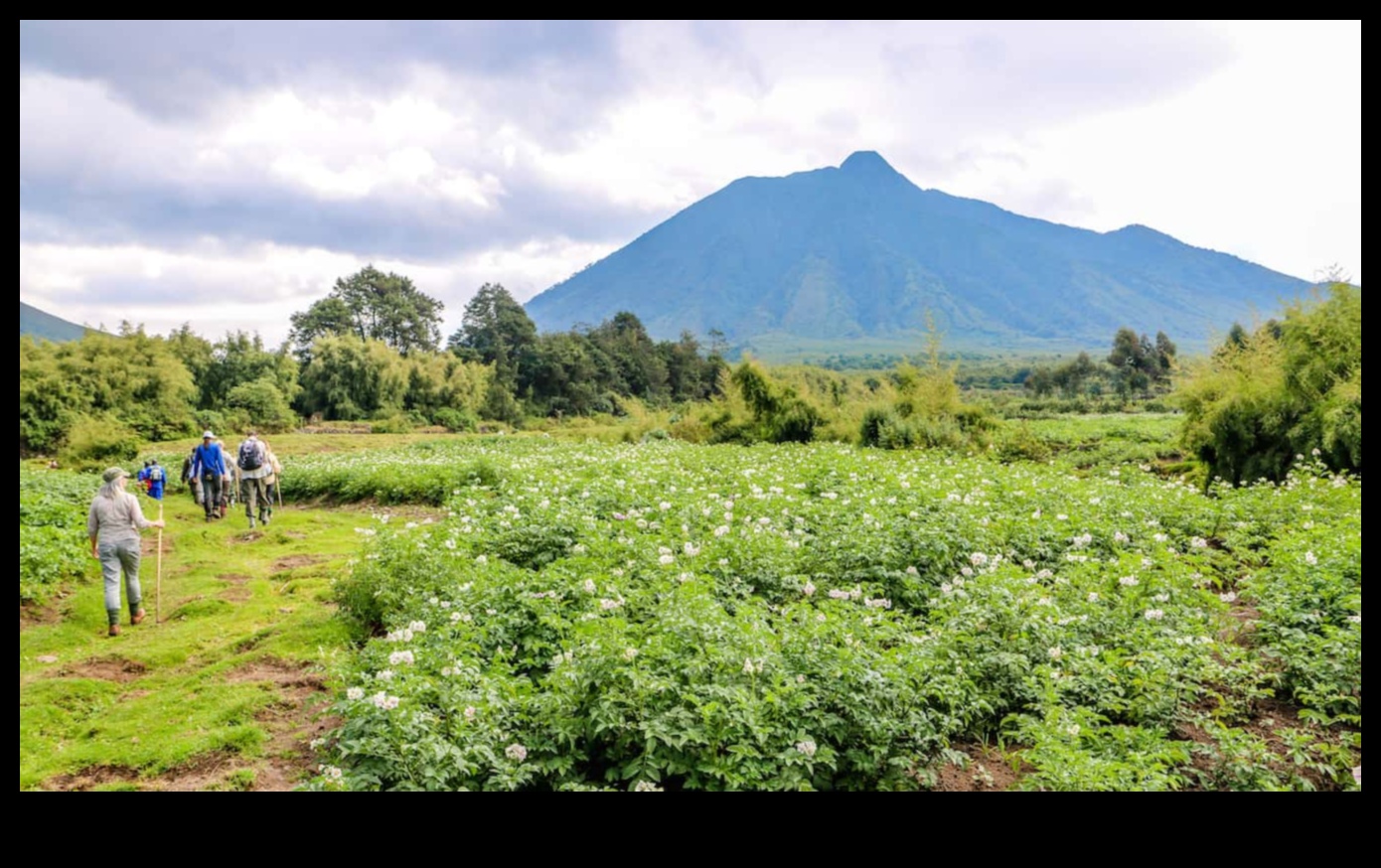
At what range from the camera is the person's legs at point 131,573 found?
6.94 meters

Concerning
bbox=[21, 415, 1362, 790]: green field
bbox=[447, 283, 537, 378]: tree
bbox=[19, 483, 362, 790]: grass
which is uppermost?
bbox=[447, 283, 537, 378]: tree

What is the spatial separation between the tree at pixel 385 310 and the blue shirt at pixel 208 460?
34685mm

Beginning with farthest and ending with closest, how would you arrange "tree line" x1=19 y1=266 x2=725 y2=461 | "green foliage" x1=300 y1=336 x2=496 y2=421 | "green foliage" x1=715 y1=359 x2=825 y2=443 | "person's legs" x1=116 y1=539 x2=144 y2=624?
1. "green foliage" x1=300 y1=336 x2=496 y2=421
2. "green foliage" x1=715 y1=359 x2=825 y2=443
3. "tree line" x1=19 y1=266 x2=725 y2=461
4. "person's legs" x1=116 y1=539 x2=144 y2=624

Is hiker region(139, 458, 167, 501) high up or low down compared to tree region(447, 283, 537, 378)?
down

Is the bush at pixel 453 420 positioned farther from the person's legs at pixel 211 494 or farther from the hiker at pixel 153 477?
the hiker at pixel 153 477

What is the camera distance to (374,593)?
6176mm

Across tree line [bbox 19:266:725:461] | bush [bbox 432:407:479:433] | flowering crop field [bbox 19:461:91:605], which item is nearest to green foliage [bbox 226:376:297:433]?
tree line [bbox 19:266:725:461]

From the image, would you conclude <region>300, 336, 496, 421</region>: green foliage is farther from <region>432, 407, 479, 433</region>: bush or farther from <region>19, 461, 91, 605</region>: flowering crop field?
<region>19, 461, 91, 605</region>: flowering crop field

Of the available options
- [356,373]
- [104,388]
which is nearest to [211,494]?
[104,388]

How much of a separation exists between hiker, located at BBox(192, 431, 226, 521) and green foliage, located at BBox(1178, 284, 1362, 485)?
599 inches

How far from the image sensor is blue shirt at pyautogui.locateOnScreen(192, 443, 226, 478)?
472 inches

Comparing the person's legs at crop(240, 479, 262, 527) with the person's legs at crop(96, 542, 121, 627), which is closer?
the person's legs at crop(96, 542, 121, 627)
